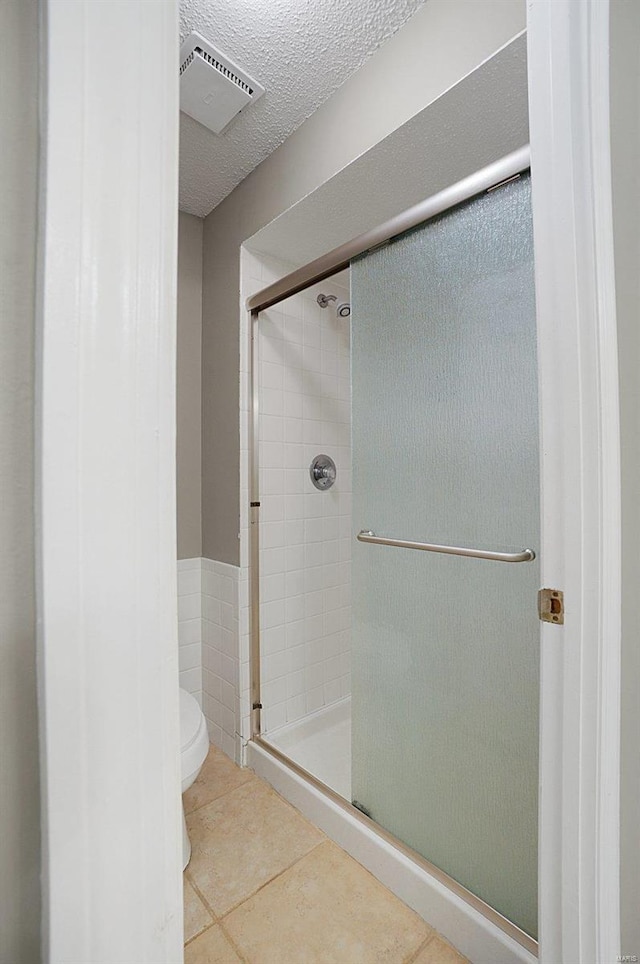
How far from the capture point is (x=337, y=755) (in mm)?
1919

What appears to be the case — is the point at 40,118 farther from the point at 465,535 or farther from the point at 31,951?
the point at 465,535

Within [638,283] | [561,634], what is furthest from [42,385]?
[638,283]

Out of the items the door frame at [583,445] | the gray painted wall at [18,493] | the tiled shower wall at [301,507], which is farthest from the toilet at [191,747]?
the gray painted wall at [18,493]

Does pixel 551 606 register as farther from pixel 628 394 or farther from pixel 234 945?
pixel 234 945

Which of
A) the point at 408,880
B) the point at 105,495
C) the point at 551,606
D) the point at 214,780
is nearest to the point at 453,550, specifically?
the point at 551,606

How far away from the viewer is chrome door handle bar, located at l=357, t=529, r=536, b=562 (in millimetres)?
1029

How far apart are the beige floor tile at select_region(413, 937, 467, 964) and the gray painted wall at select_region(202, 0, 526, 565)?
1.26 m

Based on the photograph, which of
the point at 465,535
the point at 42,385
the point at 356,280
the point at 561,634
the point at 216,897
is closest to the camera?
the point at 42,385

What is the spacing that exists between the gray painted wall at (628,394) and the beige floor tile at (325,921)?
60 cm

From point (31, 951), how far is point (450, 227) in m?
1.37

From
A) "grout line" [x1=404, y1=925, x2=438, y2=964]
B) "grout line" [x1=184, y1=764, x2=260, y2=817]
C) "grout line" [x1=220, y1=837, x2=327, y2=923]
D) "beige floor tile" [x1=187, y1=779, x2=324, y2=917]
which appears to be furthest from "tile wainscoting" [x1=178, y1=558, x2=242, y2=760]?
"grout line" [x1=404, y1=925, x2=438, y2=964]

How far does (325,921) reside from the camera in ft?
3.87

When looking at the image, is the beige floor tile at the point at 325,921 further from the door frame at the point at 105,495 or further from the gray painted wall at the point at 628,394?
the door frame at the point at 105,495

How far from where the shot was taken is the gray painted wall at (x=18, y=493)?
0.25m
